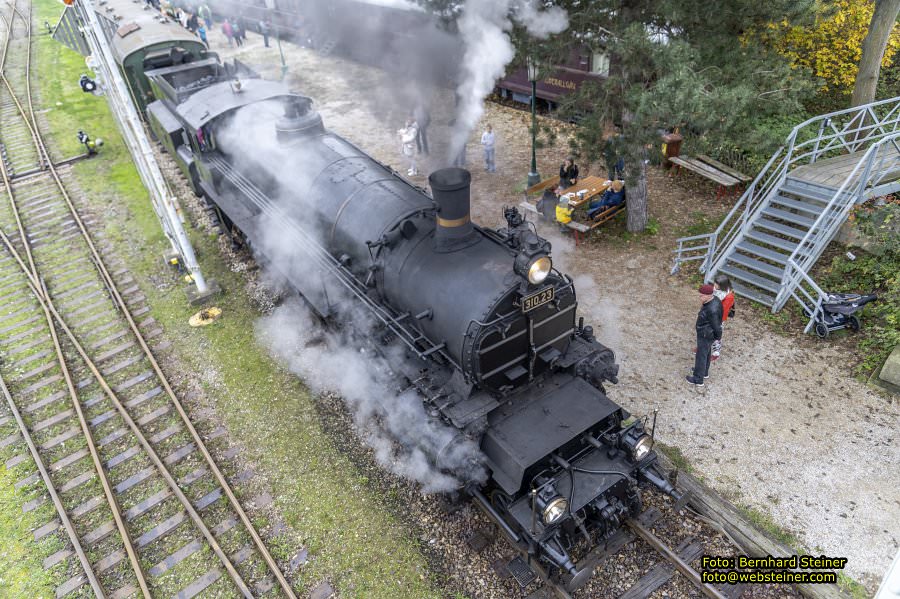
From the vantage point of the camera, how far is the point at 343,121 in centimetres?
1891

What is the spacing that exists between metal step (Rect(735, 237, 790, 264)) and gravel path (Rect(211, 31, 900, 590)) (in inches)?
45.6

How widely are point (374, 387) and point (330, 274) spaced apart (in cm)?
180

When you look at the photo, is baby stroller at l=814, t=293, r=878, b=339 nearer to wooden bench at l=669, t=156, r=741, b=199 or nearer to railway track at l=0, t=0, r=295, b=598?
wooden bench at l=669, t=156, r=741, b=199

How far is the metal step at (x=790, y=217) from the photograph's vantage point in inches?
380

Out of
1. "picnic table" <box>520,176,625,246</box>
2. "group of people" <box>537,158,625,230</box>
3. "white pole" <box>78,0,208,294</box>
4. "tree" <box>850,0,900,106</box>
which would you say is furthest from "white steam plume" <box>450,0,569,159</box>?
"tree" <box>850,0,900,106</box>

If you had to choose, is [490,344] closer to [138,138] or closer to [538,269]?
[538,269]

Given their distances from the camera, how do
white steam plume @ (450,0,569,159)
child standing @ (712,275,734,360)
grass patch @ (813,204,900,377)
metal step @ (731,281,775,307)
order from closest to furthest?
white steam plume @ (450,0,569,159), child standing @ (712,275,734,360), grass patch @ (813,204,900,377), metal step @ (731,281,775,307)

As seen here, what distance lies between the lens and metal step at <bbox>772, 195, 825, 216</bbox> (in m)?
9.70

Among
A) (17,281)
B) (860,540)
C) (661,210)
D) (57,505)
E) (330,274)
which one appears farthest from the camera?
(661,210)

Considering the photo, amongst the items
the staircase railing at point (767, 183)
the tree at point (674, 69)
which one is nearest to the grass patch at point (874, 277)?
the staircase railing at point (767, 183)

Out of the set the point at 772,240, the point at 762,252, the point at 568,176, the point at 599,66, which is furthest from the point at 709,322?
the point at 599,66

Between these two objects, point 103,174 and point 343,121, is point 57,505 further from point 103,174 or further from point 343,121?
point 343,121

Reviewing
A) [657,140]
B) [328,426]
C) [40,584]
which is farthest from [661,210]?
[40,584]

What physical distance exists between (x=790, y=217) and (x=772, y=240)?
563 mm
